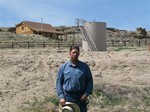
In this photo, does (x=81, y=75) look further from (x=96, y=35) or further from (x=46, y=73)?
(x=96, y=35)

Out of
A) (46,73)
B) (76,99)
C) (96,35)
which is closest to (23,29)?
(96,35)

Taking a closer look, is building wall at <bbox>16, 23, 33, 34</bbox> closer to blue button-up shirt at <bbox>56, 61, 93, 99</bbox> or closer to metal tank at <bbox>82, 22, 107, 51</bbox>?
metal tank at <bbox>82, 22, 107, 51</bbox>

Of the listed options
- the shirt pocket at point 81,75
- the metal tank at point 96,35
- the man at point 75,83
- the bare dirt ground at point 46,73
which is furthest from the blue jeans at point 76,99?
the metal tank at point 96,35

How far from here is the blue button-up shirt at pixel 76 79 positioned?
20.5ft

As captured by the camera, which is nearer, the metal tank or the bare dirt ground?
the bare dirt ground

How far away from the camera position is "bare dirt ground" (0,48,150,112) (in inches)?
551

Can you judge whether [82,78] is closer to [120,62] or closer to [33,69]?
[33,69]

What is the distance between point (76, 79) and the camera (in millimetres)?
6250

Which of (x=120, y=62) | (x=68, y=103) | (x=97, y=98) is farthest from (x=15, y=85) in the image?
(x=68, y=103)

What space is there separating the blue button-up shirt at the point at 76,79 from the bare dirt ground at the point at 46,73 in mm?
6707

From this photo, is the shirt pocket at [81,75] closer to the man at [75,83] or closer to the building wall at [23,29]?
the man at [75,83]

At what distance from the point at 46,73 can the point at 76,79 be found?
10150 mm

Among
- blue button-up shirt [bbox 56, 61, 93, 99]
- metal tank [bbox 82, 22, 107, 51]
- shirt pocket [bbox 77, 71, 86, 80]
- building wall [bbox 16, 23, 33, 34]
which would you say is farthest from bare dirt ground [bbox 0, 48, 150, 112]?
building wall [bbox 16, 23, 33, 34]

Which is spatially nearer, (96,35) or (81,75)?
(81,75)
